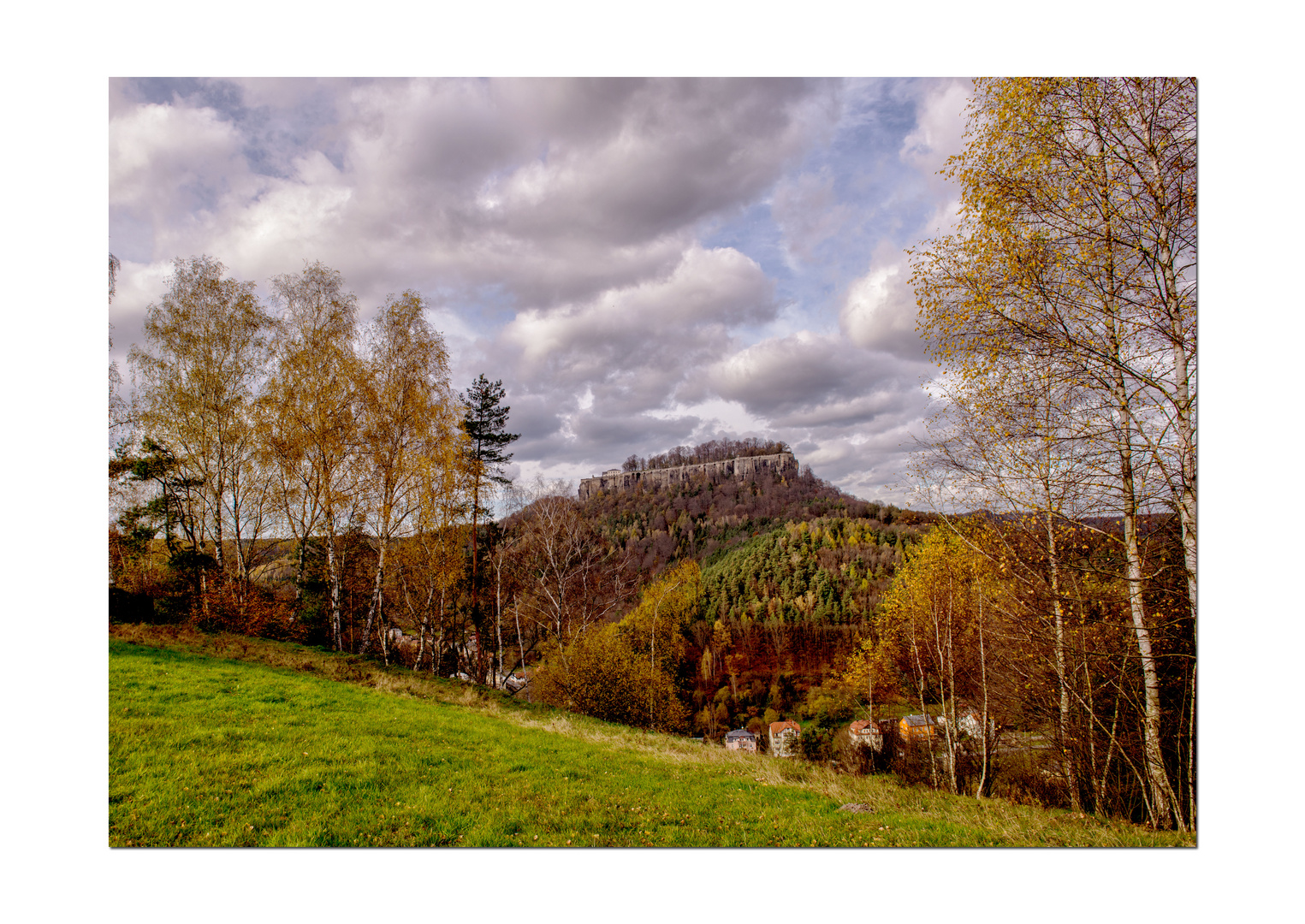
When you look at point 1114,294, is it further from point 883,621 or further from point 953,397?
point 883,621

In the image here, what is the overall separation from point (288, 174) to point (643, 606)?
19.3 m

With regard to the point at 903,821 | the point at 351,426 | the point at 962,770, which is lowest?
the point at 962,770

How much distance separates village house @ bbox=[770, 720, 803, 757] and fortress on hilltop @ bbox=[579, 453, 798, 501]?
10315 millimetres

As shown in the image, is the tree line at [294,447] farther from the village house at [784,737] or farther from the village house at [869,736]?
the village house at [784,737]

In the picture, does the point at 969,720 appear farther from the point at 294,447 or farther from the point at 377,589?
the point at 294,447

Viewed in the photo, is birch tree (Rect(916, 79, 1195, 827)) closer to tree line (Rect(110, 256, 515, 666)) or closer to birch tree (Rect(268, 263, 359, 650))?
tree line (Rect(110, 256, 515, 666))

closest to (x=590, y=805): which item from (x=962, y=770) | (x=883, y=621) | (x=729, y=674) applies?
(x=962, y=770)

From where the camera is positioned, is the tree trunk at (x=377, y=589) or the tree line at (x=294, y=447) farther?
the tree trunk at (x=377, y=589)

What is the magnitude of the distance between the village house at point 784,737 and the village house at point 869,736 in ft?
10.5

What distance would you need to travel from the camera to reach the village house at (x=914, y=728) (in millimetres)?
13769

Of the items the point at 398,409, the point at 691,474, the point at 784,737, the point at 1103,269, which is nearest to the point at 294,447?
the point at 398,409

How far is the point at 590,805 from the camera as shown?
4.68 meters

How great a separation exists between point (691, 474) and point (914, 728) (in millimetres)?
13550

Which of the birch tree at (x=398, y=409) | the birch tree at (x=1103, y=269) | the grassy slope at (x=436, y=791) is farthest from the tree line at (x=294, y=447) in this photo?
the birch tree at (x=1103, y=269)
